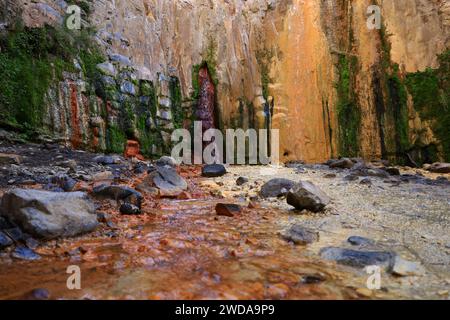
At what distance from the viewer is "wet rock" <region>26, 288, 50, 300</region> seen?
175 cm

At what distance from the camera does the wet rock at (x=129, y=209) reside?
146 inches

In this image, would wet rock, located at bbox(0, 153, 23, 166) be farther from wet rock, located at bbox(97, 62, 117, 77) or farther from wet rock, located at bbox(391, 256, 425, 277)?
wet rock, located at bbox(391, 256, 425, 277)

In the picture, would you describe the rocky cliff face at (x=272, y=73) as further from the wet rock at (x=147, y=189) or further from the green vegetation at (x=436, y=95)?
the wet rock at (x=147, y=189)

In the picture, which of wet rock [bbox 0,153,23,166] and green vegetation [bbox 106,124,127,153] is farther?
green vegetation [bbox 106,124,127,153]

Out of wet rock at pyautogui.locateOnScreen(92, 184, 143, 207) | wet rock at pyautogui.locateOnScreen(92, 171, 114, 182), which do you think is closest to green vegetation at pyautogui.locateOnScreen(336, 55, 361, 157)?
wet rock at pyautogui.locateOnScreen(92, 171, 114, 182)

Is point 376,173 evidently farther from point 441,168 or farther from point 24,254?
point 24,254

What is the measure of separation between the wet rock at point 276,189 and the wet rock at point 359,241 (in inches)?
84.6

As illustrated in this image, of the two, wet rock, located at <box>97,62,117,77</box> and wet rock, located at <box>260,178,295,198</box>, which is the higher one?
wet rock, located at <box>97,62,117,77</box>

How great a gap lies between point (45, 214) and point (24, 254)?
40 centimetres

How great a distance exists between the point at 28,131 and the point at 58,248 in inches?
253

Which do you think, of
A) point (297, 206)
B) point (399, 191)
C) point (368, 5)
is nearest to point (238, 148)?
point (368, 5)

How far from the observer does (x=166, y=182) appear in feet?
17.5

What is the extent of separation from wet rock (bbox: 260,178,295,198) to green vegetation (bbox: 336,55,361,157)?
8693 mm
